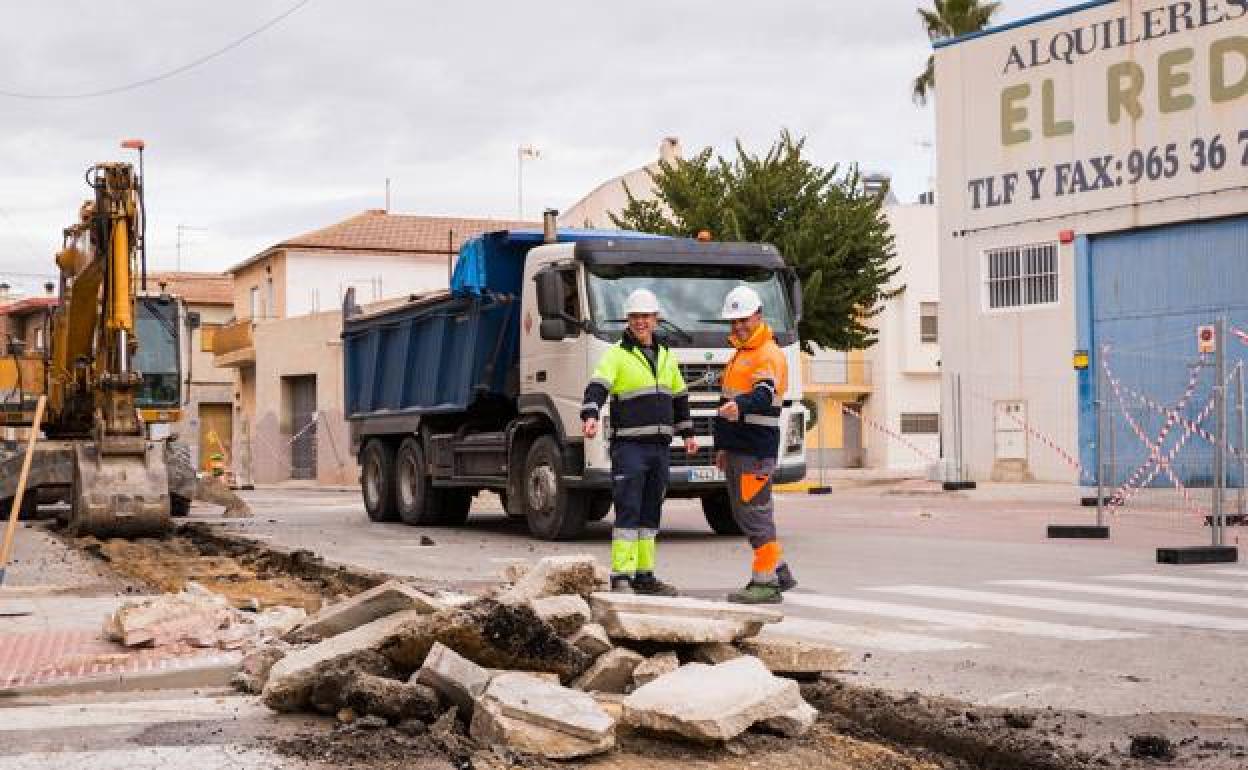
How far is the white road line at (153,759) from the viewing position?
20.0ft

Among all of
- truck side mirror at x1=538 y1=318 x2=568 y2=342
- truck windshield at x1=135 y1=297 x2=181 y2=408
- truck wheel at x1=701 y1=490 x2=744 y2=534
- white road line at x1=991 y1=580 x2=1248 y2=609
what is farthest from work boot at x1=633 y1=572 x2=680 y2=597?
truck windshield at x1=135 y1=297 x2=181 y2=408

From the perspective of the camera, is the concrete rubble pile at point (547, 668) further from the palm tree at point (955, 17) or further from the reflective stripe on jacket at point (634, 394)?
the palm tree at point (955, 17)

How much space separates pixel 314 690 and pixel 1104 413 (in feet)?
53.4

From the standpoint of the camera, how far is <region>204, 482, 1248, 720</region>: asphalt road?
8.20m

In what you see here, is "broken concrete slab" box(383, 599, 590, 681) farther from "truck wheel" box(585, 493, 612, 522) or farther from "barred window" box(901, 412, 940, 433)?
"barred window" box(901, 412, 940, 433)

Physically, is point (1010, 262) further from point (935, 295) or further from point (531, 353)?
point (935, 295)

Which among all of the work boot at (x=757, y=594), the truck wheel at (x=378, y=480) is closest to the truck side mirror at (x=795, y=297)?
the work boot at (x=757, y=594)

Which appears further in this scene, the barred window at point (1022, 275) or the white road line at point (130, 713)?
the barred window at point (1022, 275)

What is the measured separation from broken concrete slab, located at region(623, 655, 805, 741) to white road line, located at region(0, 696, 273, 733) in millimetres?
1679

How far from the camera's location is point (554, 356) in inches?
679

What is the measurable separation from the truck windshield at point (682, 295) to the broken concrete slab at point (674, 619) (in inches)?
347

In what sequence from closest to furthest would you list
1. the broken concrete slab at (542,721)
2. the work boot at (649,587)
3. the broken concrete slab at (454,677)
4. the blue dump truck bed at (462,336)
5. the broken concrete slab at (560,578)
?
the broken concrete slab at (542,721)
the broken concrete slab at (454,677)
the broken concrete slab at (560,578)
the work boot at (649,587)
the blue dump truck bed at (462,336)

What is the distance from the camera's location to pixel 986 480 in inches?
1278

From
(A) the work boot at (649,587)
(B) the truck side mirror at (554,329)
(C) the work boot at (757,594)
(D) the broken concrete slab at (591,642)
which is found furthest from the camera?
(B) the truck side mirror at (554,329)
